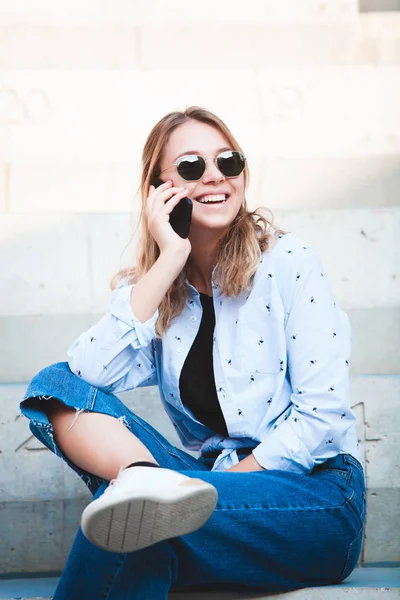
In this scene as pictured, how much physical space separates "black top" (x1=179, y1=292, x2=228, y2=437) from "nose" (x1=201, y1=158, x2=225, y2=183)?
0.43m

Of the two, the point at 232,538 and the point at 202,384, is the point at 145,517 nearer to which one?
the point at 232,538

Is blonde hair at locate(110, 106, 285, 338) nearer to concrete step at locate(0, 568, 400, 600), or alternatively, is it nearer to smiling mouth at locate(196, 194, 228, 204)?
smiling mouth at locate(196, 194, 228, 204)

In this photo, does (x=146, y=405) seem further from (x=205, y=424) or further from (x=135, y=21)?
(x=135, y=21)

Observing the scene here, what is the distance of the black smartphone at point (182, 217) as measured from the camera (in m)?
2.49

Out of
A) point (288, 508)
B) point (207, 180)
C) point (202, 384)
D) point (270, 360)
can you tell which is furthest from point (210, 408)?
point (207, 180)

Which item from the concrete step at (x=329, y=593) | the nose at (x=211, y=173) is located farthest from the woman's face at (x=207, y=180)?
the concrete step at (x=329, y=593)

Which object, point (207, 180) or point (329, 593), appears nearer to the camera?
point (329, 593)

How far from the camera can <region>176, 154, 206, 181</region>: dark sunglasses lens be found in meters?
2.51

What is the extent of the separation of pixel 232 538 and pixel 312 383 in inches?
18.7

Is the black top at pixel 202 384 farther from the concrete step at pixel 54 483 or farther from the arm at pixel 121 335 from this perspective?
the concrete step at pixel 54 483

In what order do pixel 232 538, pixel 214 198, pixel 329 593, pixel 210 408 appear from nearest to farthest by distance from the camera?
pixel 232 538 < pixel 329 593 < pixel 210 408 < pixel 214 198

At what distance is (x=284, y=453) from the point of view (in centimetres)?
218

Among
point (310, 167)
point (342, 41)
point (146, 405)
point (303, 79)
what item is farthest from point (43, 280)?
point (342, 41)

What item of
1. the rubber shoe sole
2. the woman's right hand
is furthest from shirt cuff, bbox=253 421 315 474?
the woman's right hand
